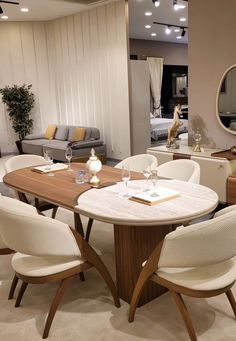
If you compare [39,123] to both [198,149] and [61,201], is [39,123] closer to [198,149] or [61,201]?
[198,149]

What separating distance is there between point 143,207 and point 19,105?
21.4 ft

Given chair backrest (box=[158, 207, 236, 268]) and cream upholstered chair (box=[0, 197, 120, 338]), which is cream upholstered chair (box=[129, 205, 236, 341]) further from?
cream upholstered chair (box=[0, 197, 120, 338])

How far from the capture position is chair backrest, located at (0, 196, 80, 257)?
1.86 m

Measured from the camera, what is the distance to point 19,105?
7.84 m

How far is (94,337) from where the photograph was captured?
1992 mm

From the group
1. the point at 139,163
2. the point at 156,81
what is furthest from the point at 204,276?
the point at 156,81

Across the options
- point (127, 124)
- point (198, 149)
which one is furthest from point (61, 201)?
point (127, 124)

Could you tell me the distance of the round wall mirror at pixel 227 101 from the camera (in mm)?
4066

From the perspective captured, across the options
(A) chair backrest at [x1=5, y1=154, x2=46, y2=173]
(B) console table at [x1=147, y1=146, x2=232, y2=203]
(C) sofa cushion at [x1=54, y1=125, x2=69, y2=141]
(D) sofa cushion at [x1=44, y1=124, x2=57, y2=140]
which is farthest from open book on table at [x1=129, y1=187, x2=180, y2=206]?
(D) sofa cushion at [x1=44, y1=124, x2=57, y2=140]

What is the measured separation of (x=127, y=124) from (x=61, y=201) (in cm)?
445

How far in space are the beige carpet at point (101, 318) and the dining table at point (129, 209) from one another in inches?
6.2

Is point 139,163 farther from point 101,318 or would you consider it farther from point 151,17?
point 151,17

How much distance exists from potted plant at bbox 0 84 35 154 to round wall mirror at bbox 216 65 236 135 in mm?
5078

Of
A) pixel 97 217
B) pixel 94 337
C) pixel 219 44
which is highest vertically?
pixel 219 44
